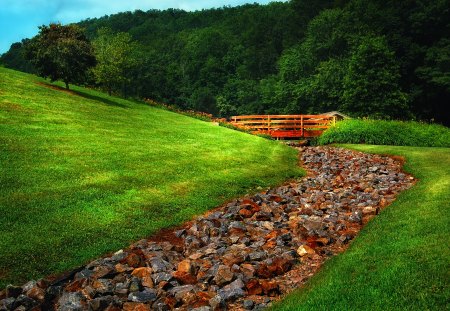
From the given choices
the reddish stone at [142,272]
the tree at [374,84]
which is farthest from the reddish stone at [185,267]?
the tree at [374,84]

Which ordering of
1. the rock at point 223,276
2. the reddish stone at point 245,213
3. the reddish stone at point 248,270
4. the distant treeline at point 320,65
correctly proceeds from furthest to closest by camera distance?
the distant treeline at point 320,65
the reddish stone at point 245,213
the reddish stone at point 248,270
the rock at point 223,276

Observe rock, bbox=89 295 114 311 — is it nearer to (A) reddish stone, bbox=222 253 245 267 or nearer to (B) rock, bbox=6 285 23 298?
(B) rock, bbox=6 285 23 298

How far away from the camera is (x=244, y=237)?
32.9 feet

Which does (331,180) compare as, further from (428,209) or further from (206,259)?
(206,259)

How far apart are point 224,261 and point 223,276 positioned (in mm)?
876

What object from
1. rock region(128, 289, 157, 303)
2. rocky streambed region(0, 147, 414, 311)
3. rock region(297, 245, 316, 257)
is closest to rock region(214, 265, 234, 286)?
rocky streambed region(0, 147, 414, 311)

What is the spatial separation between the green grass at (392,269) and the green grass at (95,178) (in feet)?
15.4

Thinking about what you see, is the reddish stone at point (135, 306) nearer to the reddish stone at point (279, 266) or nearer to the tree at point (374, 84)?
the reddish stone at point (279, 266)

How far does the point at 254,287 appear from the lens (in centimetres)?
725

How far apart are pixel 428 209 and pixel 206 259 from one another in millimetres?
5728

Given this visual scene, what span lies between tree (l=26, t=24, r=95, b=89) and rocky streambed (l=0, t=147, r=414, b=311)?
22.8 metres

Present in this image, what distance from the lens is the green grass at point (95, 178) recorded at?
901 cm

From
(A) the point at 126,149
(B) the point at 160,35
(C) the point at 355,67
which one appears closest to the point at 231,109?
(C) the point at 355,67

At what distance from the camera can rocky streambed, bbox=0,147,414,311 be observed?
22.7ft
